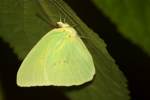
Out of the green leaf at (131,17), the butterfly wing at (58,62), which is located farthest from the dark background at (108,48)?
the green leaf at (131,17)

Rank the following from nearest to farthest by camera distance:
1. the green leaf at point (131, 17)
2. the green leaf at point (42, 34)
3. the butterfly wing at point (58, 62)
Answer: the green leaf at point (131, 17) → the green leaf at point (42, 34) → the butterfly wing at point (58, 62)

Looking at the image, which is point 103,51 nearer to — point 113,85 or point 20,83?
point 113,85

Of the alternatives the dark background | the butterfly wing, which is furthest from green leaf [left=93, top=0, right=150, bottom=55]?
the butterfly wing

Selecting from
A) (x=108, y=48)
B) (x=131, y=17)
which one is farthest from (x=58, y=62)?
(x=131, y=17)

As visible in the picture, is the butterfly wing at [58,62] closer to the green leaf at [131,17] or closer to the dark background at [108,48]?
the dark background at [108,48]

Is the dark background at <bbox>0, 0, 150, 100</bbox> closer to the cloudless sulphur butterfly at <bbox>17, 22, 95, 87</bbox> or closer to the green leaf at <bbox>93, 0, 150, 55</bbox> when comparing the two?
the cloudless sulphur butterfly at <bbox>17, 22, 95, 87</bbox>

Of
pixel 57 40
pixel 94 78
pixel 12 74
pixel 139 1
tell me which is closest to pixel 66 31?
pixel 57 40

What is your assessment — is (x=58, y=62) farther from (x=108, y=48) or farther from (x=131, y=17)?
(x=131, y=17)
